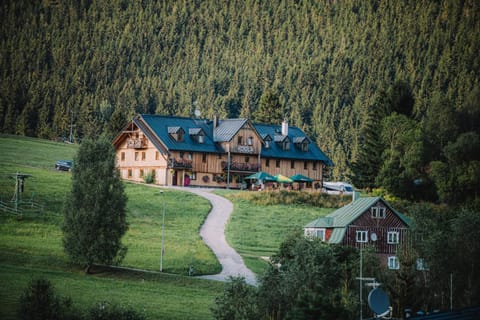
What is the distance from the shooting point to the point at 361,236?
63.2m

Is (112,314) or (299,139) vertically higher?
(299,139)

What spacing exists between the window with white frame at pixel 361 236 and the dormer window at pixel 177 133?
119ft

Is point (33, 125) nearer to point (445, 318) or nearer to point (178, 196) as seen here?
point (178, 196)

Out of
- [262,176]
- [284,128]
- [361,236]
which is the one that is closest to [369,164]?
[284,128]

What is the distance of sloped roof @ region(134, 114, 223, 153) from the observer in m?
94.7

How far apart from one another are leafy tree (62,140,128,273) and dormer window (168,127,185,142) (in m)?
37.0

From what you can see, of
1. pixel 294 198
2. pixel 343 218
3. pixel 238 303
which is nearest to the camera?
pixel 238 303

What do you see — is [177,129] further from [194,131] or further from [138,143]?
[138,143]

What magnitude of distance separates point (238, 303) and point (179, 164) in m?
54.3

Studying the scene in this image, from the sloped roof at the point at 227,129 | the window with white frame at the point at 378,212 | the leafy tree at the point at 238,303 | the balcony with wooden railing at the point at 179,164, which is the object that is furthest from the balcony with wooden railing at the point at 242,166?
the leafy tree at the point at 238,303

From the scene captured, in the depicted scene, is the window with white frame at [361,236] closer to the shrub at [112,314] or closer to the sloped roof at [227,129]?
the shrub at [112,314]

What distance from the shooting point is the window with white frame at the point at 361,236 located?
63.0 m

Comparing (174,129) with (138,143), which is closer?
(174,129)

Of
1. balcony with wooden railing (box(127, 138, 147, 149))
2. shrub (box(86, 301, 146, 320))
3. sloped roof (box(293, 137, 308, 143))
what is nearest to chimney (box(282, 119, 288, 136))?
sloped roof (box(293, 137, 308, 143))
